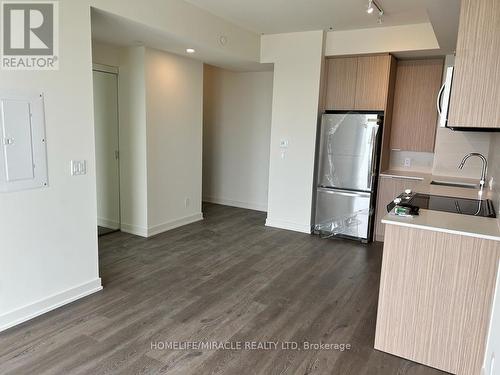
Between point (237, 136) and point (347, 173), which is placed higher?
point (237, 136)

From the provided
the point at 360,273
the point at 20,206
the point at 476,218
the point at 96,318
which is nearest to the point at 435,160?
the point at 360,273

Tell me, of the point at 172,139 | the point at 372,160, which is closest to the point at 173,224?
the point at 172,139

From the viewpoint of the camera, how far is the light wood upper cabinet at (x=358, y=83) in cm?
457

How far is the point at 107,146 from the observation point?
473 cm

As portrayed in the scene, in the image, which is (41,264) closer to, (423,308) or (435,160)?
(423,308)

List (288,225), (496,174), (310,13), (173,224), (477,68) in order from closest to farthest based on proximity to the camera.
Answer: (477,68) < (496,174) < (310,13) < (173,224) < (288,225)

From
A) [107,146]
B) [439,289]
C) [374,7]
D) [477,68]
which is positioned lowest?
[439,289]

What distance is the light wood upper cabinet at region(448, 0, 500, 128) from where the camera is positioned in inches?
81.2

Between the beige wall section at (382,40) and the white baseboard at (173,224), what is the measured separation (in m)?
3.03

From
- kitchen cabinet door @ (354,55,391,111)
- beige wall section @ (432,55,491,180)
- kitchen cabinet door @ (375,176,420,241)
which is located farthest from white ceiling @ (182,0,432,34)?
kitchen cabinet door @ (375,176,420,241)

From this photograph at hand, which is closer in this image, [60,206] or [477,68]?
[477,68]

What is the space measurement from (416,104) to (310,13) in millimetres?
1950

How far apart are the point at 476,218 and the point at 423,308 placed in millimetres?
721

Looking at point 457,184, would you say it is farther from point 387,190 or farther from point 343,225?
point 343,225
